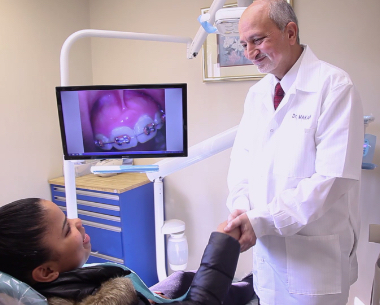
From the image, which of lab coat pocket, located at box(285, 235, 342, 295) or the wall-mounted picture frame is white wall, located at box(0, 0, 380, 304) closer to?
the wall-mounted picture frame

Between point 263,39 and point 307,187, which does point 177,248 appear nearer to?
point 307,187

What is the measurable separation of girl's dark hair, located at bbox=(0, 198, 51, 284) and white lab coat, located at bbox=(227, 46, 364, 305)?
1.95ft

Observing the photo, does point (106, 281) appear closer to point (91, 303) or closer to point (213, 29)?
point (91, 303)

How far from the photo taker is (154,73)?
2.34m

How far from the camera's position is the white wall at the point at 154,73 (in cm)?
175

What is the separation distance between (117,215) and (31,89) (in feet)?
3.52

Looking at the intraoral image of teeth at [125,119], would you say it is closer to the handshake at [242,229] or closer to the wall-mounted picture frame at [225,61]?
the handshake at [242,229]

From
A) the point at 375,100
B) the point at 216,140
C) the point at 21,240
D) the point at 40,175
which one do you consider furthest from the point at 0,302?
the point at 375,100

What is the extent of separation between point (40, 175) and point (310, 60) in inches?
78.4

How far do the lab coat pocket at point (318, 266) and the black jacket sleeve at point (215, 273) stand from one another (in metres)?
0.30

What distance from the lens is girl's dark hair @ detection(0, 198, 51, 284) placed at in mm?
746

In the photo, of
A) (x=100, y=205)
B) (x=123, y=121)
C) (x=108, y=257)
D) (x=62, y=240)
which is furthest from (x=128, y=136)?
(x=108, y=257)

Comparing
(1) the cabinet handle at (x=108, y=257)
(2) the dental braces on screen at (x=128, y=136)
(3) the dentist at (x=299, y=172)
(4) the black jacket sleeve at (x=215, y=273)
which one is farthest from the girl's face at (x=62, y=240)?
(1) the cabinet handle at (x=108, y=257)

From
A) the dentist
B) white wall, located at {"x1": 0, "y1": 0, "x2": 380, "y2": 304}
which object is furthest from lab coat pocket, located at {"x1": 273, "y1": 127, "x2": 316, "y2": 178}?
white wall, located at {"x1": 0, "y1": 0, "x2": 380, "y2": 304}
